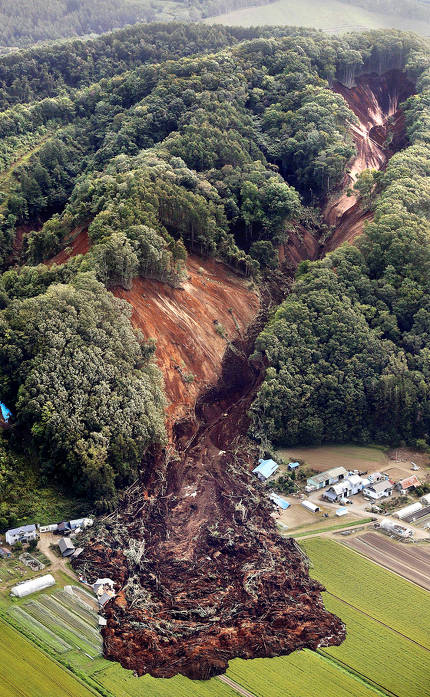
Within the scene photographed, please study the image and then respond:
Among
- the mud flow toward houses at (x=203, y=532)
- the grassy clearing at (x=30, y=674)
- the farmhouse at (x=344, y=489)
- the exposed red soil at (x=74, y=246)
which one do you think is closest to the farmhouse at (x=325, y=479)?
the farmhouse at (x=344, y=489)

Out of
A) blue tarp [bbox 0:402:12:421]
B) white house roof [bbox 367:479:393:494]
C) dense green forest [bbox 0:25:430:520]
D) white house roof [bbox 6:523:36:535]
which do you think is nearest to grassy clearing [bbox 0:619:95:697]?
white house roof [bbox 6:523:36:535]

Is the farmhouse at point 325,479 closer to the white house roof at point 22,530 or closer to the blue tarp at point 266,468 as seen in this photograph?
the blue tarp at point 266,468

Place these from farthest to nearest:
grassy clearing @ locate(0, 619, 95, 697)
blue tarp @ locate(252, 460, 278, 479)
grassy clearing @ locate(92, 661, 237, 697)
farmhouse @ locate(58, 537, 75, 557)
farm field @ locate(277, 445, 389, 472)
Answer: farm field @ locate(277, 445, 389, 472) → blue tarp @ locate(252, 460, 278, 479) → farmhouse @ locate(58, 537, 75, 557) → grassy clearing @ locate(92, 661, 237, 697) → grassy clearing @ locate(0, 619, 95, 697)

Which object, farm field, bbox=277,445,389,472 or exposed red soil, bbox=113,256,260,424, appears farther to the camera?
exposed red soil, bbox=113,256,260,424

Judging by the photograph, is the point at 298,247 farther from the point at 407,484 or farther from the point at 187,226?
the point at 407,484

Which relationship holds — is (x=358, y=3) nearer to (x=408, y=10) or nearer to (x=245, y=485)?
(x=408, y=10)

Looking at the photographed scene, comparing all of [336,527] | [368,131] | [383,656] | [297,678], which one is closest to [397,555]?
[336,527]

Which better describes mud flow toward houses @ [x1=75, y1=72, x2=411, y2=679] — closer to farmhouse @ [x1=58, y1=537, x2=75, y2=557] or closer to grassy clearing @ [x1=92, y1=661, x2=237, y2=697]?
grassy clearing @ [x1=92, y1=661, x2=237, y2=697]
